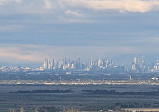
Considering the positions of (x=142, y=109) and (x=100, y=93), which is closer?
(x=142, y=109)

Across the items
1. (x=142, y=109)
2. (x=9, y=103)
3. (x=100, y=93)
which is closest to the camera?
(x=142, y=109)

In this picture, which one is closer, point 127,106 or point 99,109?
point 99,109

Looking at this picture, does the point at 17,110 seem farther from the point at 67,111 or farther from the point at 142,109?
the point at 142,109

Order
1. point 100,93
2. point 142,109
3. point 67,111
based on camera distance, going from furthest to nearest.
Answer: point 100,93 < point 142,109 < point 67,111

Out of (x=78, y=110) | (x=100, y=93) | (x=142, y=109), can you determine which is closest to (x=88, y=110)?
(x=78, y=110)

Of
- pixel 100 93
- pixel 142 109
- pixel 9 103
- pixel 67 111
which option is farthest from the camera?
pixel 100 93

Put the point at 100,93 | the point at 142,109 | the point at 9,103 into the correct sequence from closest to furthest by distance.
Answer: the point at 142,109
the point at 9,103
the point at 100,93

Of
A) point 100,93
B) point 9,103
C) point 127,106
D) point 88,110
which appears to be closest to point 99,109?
point 88,110

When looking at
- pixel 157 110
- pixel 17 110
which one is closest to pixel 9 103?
pixel 17 110

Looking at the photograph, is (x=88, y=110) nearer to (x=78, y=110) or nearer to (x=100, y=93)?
(x=78, y=110)
